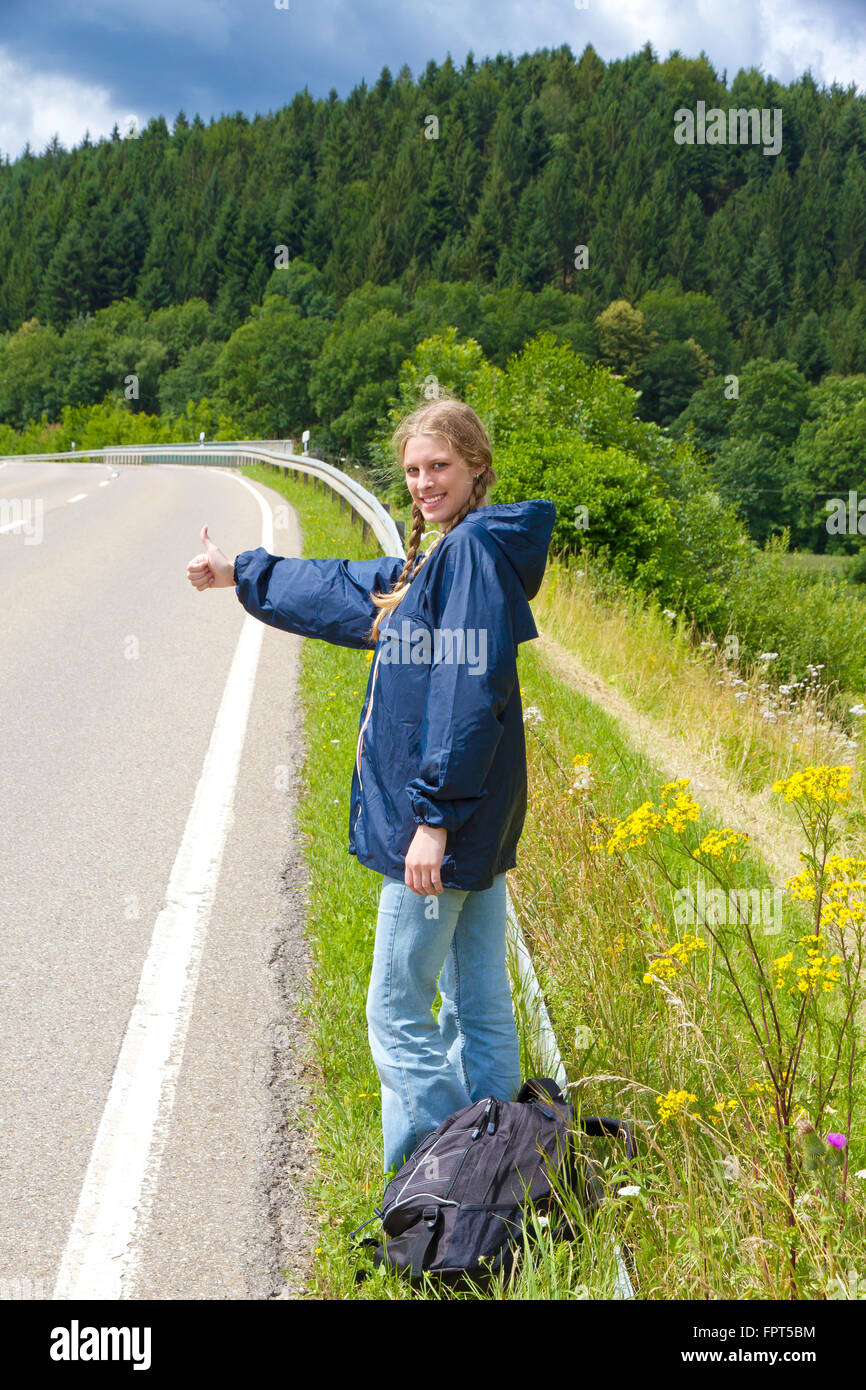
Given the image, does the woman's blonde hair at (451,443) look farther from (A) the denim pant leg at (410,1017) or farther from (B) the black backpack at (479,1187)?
(B) the black backpack at (479,1187)

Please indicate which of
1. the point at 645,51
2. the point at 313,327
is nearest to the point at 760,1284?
the point at 313,327

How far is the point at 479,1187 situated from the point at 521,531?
1510mm

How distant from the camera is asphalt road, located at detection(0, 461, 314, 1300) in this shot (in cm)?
277

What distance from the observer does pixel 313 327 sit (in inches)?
3519

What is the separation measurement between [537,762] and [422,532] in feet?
10.1

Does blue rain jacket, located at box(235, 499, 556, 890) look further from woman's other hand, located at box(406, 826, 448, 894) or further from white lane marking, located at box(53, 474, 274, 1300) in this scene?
white lane marking, located at box(53, 474, 274, 1300)

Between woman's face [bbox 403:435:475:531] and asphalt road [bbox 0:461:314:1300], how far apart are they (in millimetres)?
1758

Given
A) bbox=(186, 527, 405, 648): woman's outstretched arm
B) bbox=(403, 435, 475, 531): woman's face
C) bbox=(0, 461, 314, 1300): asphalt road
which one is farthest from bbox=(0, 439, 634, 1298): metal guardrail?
bbox=(403, 435, 475, 531): woman's face

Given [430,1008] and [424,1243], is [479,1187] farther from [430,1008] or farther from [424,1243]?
[430,1008]

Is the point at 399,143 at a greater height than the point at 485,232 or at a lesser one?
greater

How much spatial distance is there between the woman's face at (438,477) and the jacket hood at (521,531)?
0.09m

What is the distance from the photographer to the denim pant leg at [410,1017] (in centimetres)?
273

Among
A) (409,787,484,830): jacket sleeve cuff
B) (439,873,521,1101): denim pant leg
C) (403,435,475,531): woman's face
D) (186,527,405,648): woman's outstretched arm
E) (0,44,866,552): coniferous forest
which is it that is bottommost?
(439,873,521,1101): denim pant leg

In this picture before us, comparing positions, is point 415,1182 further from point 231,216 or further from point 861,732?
point 231,216
